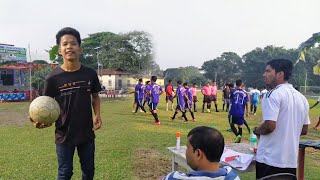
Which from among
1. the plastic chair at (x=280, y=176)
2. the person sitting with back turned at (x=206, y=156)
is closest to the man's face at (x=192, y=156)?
the person sitting with back turned at (x=206, y=156)

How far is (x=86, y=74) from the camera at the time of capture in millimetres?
3719

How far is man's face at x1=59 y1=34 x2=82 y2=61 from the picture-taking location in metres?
3.50

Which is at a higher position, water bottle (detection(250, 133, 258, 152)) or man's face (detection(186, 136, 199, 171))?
man's face (detection(186, 136, 199, 171))

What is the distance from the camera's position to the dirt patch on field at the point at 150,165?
6027 millimetres

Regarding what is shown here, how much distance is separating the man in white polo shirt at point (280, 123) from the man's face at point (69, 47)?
219cm

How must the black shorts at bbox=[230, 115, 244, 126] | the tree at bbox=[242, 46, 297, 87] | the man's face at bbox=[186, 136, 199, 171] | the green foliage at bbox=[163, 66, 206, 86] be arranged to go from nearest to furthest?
the man's face at bbox=[186, 136, 199, 171], the black shorts at bbox=[230, 115, 244, 126], the tree at bbox=[242, 46, 297, 87], the green foliage at bbox=[163, 66, 206, 86]

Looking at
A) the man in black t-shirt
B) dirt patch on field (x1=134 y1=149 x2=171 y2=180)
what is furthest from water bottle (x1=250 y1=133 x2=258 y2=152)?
the man in black t-shirt

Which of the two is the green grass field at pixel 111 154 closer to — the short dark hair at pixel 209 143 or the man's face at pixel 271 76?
the man's face at pixel 271 76

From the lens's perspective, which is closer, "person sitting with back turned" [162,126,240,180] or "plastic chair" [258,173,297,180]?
"person sitting with back turned" [162,126,240,180]

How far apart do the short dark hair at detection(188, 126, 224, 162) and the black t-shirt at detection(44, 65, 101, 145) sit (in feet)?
6.04

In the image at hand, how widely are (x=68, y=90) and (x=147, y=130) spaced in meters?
8.27

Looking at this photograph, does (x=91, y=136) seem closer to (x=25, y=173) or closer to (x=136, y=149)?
(x=25, y=173)

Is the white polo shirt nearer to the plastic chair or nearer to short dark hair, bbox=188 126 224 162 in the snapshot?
the plastic chair

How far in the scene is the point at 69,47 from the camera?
3.50 m
